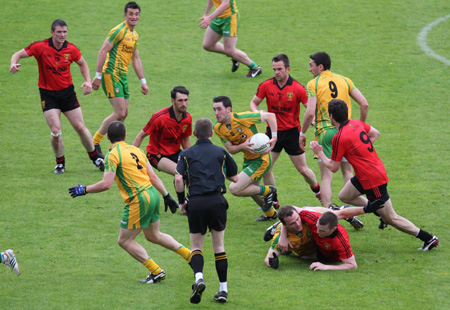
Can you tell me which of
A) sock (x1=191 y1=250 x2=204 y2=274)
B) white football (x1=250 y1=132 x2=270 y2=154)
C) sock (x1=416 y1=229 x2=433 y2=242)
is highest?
white football (x1=250 y1=132 x2=270 y2=154)

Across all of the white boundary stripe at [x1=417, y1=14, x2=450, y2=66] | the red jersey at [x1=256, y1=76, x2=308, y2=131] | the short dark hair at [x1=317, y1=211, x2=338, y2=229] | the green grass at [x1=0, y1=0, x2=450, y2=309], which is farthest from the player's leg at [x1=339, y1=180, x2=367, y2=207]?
the white boundary stripe at [x1=417, y1=14, x2=450, y2=66]

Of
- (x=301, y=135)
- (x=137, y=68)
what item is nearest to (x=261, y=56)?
(x=137, y=68)

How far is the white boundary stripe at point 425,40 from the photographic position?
18219 mm

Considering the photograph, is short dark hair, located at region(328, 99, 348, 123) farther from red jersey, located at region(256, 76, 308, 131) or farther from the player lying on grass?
red jersey, located at region(256, 76, 308, 131)

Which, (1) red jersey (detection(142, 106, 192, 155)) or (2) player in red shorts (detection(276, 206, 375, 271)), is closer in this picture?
(2) player in red shorts (detection(276, 206, 375, 271))

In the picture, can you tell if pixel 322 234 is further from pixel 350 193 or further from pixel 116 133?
pixel 116 133

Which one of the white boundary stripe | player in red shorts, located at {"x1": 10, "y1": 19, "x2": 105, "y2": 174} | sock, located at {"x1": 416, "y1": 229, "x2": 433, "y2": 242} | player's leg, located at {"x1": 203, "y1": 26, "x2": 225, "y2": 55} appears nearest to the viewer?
sock, located at {"x1": 416, "y1": 229, "x2": 433, "y2": 242}

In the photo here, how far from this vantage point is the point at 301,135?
10656mm

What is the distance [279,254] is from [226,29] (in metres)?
8.44

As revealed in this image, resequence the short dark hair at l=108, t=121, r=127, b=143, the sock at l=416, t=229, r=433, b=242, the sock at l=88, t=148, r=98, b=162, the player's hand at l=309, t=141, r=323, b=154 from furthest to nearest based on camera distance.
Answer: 1. the sock at l=88, t=148, r=98, b=162
2. the sock at l=416, t=229, r=433, b=242
3. the player's hand at l=309, t=141, r=323, b=154
4. the short dark hair at l=108, t=121, r=127, b=143

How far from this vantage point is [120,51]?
13266 mm

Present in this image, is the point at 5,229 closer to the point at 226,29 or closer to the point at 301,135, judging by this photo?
the point at 301,135

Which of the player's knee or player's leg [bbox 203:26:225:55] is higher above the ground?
player's leg [bbox 203:26:225:55]

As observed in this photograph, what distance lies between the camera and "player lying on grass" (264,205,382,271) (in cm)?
862
